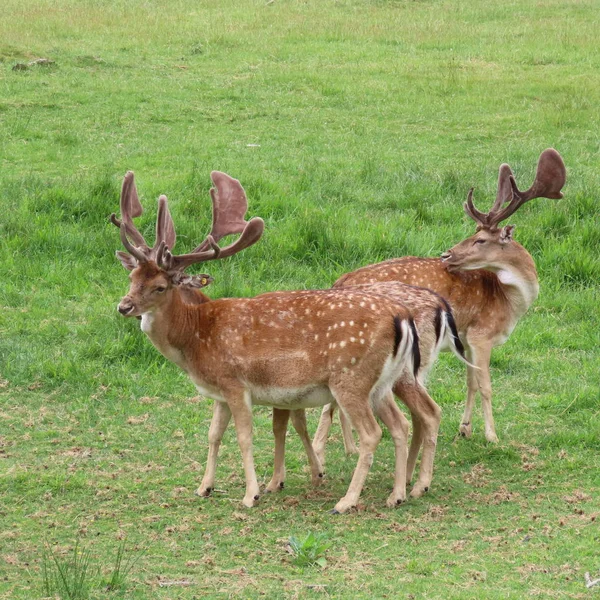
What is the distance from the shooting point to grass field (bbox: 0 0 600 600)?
591 centimetres

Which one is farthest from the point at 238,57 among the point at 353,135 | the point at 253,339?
the point at 253,339

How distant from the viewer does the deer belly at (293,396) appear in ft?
21.8

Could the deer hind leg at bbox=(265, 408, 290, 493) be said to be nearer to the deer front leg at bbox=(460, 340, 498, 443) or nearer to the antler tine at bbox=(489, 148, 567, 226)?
the deer front leg at bbox=(460, 340, 498, 443)

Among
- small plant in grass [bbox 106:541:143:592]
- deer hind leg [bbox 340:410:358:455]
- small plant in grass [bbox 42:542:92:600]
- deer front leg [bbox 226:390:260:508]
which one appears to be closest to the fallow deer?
deer front leg [bbox 226:390:260:508]

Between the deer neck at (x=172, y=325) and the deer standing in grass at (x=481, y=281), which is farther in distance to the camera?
the deer standing in grass at (x=481, y=281)

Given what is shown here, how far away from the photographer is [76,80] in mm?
17047

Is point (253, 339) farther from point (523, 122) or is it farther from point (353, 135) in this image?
point (523, 122)

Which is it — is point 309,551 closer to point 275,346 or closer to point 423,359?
point 275,346

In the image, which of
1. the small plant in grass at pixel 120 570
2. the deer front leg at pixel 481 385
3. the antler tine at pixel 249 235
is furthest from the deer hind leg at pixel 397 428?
the small plant in grass at pixel 120 570

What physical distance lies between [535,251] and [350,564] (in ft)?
19.5

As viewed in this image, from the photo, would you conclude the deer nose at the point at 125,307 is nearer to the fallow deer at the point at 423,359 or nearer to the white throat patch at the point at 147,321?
the white throat patch at the point at 147,321

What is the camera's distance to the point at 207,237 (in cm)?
712

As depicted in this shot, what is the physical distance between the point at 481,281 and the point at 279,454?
2142 millimetres

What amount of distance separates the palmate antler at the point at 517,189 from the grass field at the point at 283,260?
4.57 feet
